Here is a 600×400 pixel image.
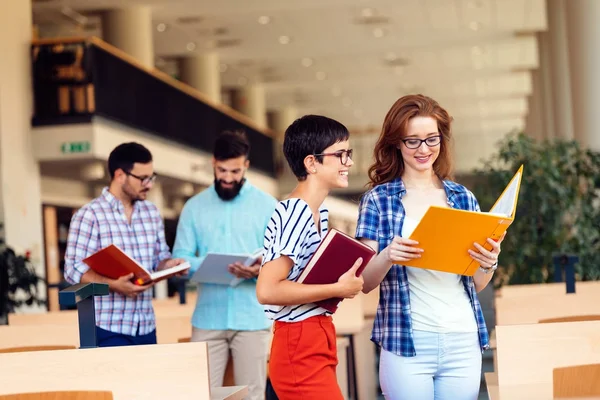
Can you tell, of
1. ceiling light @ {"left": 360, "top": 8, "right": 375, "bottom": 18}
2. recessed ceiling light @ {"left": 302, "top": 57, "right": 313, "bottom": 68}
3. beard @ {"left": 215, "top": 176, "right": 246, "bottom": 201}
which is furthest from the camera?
recessed ceiling light @ {"left": 302, "top": 57, "right": 313, "bottom": 68}

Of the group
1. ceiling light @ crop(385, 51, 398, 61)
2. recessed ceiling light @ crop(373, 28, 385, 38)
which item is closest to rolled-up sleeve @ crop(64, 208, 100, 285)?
recessed ceiling light @ crop(373, 28, 385, 38)

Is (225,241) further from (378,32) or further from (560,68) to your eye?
(378,32)

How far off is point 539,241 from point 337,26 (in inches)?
362

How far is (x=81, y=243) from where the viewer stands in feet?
13.3

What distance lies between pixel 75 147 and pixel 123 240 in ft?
24.0

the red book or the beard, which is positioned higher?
the beard

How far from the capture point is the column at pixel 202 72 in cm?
1780

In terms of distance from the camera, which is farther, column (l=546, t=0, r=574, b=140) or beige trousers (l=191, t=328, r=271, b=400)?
column (l=546, t=0, r=574, b=140)

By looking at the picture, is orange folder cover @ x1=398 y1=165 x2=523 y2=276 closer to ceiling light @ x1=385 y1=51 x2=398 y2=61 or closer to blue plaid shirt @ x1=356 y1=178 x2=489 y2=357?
blue plaid shirt @ x1=356 y1=178 x2=489 y2=357

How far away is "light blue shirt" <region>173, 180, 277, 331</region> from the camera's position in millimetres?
4102

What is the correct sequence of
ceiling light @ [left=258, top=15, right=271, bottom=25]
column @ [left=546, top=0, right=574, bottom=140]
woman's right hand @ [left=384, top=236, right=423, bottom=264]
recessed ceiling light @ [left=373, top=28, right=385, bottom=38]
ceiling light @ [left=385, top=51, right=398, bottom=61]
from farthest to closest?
ceiling light @ [left=385, top=51, right=398, bottom=61] < recessed ceiling light @ [left=373, top=28, right=385, bottom=38] < ceiling light @ [left=258, top=15, right=271, bottom=25] < column @ [left=546, top=0, right=574, bottom=140] < woman's right hand @ [left=384, top=236, right=423, bottom=264]

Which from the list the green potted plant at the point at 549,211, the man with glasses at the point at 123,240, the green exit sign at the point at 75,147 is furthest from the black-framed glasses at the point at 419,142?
the green exit sign at the point at 75,147

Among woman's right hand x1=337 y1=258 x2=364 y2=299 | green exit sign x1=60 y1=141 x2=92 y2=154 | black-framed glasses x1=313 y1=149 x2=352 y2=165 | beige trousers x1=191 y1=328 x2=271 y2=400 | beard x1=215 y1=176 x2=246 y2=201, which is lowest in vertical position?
beige trousers x1=191 y1=328 x2=271 y2=400

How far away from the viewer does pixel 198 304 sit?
420 centimetres
